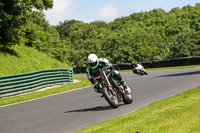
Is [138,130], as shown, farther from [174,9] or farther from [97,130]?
[174,9]

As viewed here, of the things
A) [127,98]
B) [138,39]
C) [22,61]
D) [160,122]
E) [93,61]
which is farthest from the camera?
[138,39]

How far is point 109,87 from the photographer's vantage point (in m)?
9.73

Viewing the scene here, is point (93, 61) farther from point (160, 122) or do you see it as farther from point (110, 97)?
point (160, 122)

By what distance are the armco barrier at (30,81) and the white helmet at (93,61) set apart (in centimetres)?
1171

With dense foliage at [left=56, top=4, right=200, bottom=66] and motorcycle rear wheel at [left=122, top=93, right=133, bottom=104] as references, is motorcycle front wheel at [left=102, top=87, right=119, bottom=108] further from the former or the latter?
dense foliage at [left=56, top=4, right=200, bottom=66]

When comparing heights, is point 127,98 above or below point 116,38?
below

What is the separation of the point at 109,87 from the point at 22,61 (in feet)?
71.8

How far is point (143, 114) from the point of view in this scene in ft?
25.1

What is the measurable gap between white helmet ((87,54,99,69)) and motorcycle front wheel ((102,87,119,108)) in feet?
2.40

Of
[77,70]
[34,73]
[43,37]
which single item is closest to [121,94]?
[34,73]

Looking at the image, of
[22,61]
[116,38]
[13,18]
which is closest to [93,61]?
[13,18]

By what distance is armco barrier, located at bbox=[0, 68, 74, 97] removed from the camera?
20.8 meters

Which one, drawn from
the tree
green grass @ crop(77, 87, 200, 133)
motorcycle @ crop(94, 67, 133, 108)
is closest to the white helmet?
motorcycle @ crop(94, 67, 133, 108)

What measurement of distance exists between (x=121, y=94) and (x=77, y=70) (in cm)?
5427
